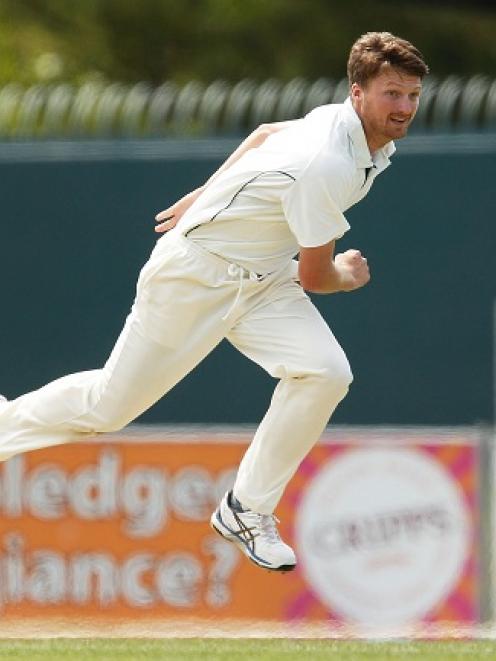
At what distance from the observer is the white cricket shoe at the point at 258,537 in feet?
23.6

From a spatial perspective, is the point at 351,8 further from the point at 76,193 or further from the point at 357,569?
the point at 357,569

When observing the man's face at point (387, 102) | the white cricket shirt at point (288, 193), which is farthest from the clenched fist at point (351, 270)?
the man's face at point (387, 102)

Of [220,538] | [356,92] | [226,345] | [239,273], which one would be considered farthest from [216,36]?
[356,92]

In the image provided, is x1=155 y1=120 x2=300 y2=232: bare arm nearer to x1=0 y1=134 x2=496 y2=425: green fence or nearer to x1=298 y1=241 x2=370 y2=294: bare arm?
x1=298 y1=241 x2=370 y2=294: bare arm

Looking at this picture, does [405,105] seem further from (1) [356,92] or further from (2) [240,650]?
(2) [240,650]

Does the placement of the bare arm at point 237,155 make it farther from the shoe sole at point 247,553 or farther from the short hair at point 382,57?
the shoe sole at point 247,553

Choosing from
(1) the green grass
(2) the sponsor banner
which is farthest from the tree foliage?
(1) the green grass

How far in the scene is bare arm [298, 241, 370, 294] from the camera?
270 inches

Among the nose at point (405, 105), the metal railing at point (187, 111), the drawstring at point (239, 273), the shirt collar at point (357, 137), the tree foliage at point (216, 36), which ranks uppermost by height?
the nose at point (405, 105)

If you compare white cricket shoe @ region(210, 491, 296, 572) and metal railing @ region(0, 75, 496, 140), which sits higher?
metal railing @ region(0, 75, 496, 140)

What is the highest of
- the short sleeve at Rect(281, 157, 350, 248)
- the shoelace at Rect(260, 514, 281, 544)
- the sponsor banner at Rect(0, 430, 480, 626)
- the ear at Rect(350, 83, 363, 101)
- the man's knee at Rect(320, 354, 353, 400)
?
the ear at Rect(350, 83, 363, 101)

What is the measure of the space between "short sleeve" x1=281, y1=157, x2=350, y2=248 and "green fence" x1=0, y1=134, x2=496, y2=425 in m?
5.32

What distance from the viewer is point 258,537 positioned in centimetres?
724

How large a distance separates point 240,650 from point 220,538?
1825 millimetres
